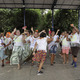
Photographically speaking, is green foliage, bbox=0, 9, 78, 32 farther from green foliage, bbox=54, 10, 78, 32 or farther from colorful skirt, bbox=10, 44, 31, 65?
colorful skirt, bbox=10, 44, 31, 65

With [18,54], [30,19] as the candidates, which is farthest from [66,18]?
[18,54]

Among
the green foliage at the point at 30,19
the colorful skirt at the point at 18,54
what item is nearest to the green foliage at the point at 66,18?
the green foliage at the point at 30,19

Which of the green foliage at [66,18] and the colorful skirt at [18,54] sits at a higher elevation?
the green foliage at [66,18]

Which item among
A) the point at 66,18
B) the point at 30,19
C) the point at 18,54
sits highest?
the point at 30,19

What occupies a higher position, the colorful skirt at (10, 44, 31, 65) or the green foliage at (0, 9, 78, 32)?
the green foliage at (0, 9, 78, 32)

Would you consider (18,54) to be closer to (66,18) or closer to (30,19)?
(30,19)

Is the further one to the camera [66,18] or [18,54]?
[66,18]

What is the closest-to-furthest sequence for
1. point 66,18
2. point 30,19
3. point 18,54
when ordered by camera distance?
point 18,54 → point 66,18 → point 30,19

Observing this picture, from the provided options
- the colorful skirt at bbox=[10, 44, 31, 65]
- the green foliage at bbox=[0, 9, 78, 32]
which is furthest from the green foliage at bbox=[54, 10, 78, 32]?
the colorful skirt at bbox=[10, 44, 31, 65]

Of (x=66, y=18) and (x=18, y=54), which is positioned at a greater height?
(x=66, y=18)

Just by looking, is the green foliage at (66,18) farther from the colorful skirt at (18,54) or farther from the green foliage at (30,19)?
the colorful skirt at (18,54)

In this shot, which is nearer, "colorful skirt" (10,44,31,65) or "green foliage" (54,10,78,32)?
"colorful skirt" (10,44,31,65)

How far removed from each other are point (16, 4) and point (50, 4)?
3.51 meters

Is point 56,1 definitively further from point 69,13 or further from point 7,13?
point 7,13
